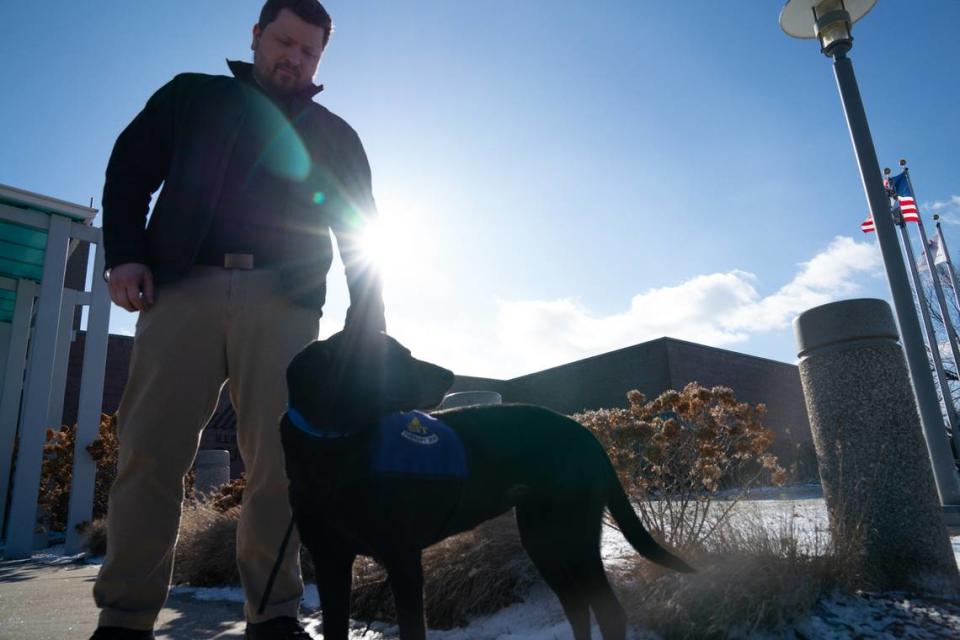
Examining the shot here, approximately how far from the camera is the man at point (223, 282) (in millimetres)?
2059

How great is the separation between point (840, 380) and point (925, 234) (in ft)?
52.1

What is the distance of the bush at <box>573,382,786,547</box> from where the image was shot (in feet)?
13.0

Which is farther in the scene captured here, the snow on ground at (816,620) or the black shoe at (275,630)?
the snow on ground at (816,620)

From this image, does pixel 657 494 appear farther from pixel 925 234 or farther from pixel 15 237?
pixel 925 234

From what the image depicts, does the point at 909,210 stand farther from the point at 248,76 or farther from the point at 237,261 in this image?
the point at 237,261

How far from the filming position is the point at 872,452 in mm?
3295

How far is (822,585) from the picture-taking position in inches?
111

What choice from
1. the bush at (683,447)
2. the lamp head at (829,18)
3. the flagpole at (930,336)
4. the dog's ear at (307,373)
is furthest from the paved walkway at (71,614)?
the flagpole at (930,336)

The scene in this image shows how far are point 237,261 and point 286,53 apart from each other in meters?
0.90

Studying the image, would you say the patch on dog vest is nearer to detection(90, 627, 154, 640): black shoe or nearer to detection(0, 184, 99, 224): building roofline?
detection(90, 627, 154, 640): black shoe

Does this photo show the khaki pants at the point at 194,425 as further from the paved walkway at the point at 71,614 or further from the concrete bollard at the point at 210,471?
the concrete bollard at the point at 210,471

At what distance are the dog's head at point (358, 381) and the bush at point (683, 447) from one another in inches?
100

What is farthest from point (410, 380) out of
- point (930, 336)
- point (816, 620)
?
point (930, 336)

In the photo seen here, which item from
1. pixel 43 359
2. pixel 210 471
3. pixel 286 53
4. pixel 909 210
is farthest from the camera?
pixel 909 210
